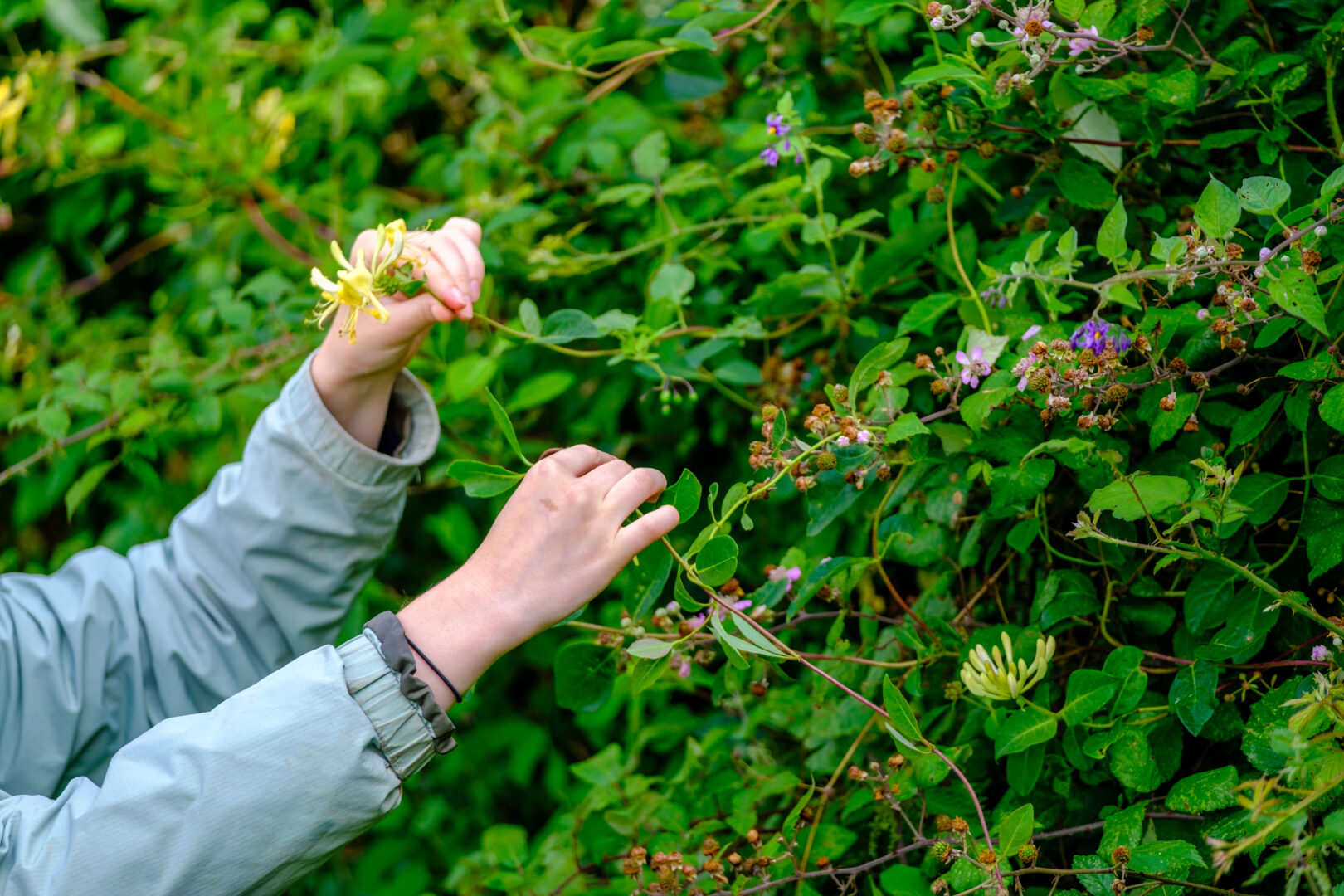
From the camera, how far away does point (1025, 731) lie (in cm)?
74

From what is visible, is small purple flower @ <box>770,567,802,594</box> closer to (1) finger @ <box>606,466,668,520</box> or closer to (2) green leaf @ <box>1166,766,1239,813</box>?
(1) finger @ <box>606,466,668,520</box>

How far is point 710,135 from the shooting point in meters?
1.39

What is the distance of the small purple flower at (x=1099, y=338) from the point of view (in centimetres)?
75

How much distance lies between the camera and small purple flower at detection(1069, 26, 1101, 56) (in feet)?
2.45

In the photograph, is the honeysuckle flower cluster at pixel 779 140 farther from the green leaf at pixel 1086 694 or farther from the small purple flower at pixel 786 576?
the green leaf at pixel 1086 694

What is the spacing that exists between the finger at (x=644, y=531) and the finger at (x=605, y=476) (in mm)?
35

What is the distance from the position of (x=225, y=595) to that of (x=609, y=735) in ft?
1.94

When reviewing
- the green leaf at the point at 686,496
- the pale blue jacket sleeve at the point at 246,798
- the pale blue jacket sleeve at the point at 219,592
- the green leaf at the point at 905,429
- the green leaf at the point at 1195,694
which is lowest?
the pale blue jacket sleeve at the point at 219,592

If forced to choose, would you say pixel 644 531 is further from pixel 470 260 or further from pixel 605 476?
pixel 470 260

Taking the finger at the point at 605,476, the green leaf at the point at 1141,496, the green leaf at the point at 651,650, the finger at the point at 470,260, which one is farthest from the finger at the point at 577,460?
the green leaf at the point at 1141,496

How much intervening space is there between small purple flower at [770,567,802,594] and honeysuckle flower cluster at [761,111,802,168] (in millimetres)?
376

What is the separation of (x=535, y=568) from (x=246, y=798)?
0.26m

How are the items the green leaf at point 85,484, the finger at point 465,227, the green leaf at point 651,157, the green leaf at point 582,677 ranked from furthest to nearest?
the green leaf at point 85,484 → the green leaf at point 651,157 → the finger at point 465,227 → the green leaf at point 582,677

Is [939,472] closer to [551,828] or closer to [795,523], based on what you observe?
[795,523]
